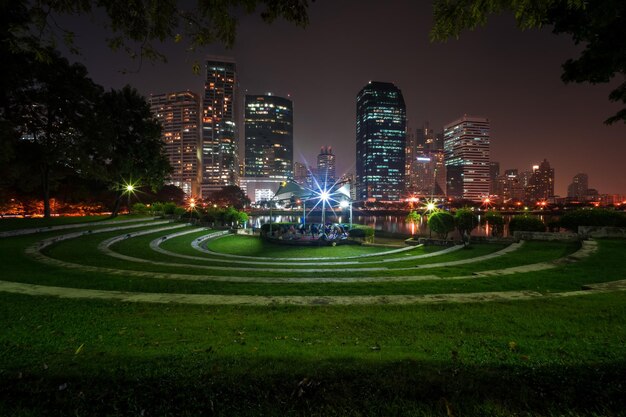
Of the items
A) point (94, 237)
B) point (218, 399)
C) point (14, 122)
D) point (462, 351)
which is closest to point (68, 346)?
point (218, 399)

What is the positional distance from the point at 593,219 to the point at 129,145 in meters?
41.5

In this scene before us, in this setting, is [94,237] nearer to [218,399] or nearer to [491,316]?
[218,399]

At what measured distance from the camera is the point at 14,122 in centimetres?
2222

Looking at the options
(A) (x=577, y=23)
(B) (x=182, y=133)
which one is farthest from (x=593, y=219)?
(B) (x=182, y=133)

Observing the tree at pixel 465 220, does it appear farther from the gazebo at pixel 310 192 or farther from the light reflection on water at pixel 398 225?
the light reflection on water at pixel 398 225

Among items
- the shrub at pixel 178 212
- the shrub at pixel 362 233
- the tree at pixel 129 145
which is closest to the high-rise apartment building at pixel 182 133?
the shrub at pixel 178 212

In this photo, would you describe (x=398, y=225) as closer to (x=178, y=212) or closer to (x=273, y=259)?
(x=178, y=212)

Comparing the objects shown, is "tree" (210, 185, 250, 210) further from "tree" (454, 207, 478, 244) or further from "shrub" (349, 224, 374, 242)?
"tree" (454, 207, 478, 244)

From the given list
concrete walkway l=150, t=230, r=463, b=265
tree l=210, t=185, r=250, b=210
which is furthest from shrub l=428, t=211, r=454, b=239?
tree l=210, t=185, r=250, b=210

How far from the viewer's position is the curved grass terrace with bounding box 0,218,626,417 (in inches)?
102

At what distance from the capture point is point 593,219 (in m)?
19.3

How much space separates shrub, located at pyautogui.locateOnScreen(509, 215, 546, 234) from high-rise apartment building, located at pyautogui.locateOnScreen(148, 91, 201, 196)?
159m

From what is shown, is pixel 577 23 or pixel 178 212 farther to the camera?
pixel 178 212

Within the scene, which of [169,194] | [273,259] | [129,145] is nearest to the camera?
[273,259]
